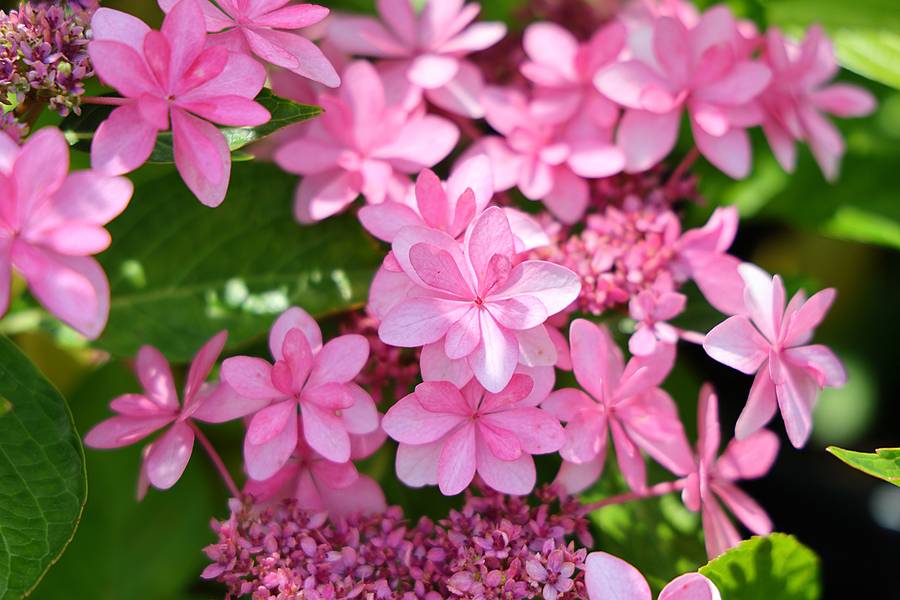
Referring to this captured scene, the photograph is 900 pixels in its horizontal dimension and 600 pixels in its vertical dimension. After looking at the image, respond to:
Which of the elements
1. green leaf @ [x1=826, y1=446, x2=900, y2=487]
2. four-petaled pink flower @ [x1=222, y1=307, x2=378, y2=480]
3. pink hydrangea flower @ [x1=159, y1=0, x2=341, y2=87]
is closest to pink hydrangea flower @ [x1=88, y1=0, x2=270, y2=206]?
pink hydrangea flower @ [x1=159, y1=0, x2=341, y2=87]

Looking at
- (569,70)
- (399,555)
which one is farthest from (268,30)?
(399,555)

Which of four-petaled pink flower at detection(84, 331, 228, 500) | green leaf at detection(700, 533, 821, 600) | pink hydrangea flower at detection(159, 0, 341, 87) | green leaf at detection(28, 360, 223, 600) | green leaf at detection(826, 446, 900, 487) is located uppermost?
pink hydrangea flower at detection(159, 0, 341, 87)

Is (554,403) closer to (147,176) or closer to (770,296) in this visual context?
(770,296)

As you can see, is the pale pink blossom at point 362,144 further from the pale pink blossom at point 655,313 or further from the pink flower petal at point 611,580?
the pink flower petal at point 611,580

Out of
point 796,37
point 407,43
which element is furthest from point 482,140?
point 796,37

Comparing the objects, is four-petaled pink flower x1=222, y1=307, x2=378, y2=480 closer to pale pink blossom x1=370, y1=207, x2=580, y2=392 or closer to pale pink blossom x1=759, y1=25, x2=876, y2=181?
pale pink blossom x1=370, y1=207, x2=580, y2=392
